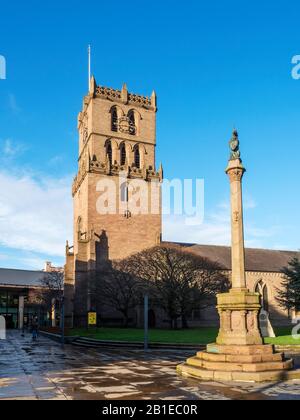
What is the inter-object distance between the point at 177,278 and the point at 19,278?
63814 millimetres

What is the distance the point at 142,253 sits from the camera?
173 ft

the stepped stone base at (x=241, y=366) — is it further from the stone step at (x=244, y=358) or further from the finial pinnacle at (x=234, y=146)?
the finial pinnacle at (x=234, y=146)

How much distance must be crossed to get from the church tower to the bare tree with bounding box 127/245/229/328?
20.1 feet

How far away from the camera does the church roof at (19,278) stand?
97713 mm

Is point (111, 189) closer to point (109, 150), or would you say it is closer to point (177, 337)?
point (109, 150)

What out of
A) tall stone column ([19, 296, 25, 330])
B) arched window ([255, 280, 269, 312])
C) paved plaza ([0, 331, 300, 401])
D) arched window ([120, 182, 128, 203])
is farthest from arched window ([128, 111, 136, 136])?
paved plaza ([0, 331, 300, 401])

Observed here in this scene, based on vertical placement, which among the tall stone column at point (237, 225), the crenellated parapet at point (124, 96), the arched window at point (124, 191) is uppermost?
the crenellated parapet at point (124, 96)

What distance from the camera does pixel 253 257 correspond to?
6994 cm

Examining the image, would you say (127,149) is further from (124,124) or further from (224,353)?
(224,353)

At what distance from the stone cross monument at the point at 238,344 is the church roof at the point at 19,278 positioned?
286 feet

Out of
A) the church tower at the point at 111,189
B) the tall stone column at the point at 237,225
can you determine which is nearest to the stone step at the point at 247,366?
the tall stone column at the point at 237,225

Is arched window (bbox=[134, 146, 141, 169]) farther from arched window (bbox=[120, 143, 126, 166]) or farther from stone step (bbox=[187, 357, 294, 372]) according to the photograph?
stone step (bbox=[187, 357, 294, 372])
